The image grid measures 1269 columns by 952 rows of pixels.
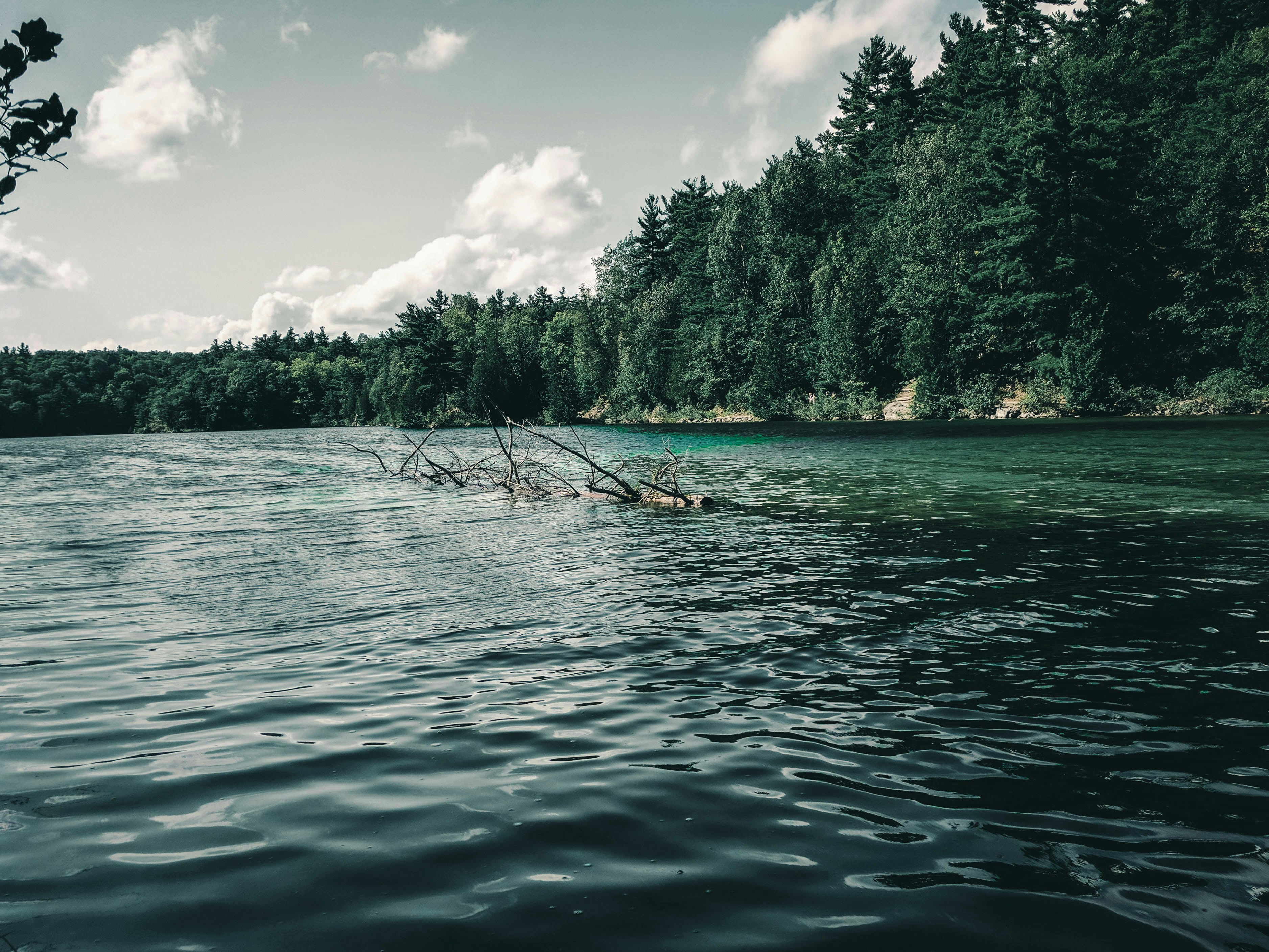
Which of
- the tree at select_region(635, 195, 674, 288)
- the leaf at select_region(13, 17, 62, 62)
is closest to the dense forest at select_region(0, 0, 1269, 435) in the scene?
the tree at select_region(635, 195, 674, 288)

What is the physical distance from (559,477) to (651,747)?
19.2m

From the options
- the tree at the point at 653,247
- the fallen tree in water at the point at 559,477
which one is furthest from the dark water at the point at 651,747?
the tree at the point at 653,247

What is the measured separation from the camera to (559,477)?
24.8 meters

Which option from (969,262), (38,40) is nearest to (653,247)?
(969,262)

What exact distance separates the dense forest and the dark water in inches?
2274

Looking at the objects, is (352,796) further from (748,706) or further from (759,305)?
(759,305)

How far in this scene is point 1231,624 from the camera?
28.9 ft

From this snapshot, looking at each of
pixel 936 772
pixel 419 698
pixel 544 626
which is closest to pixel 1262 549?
pixel 936 772

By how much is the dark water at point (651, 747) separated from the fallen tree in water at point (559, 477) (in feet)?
25.3

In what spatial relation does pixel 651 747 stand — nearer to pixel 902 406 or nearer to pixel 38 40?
pixel 38 40

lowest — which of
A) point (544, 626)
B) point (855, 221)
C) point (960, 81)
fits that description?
point (544, 626)

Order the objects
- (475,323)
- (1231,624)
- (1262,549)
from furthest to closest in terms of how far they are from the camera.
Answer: (475,323)
(1262,549)
(1231,624)

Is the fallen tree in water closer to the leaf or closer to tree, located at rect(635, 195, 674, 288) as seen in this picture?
the leaf

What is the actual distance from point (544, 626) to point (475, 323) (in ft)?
516
